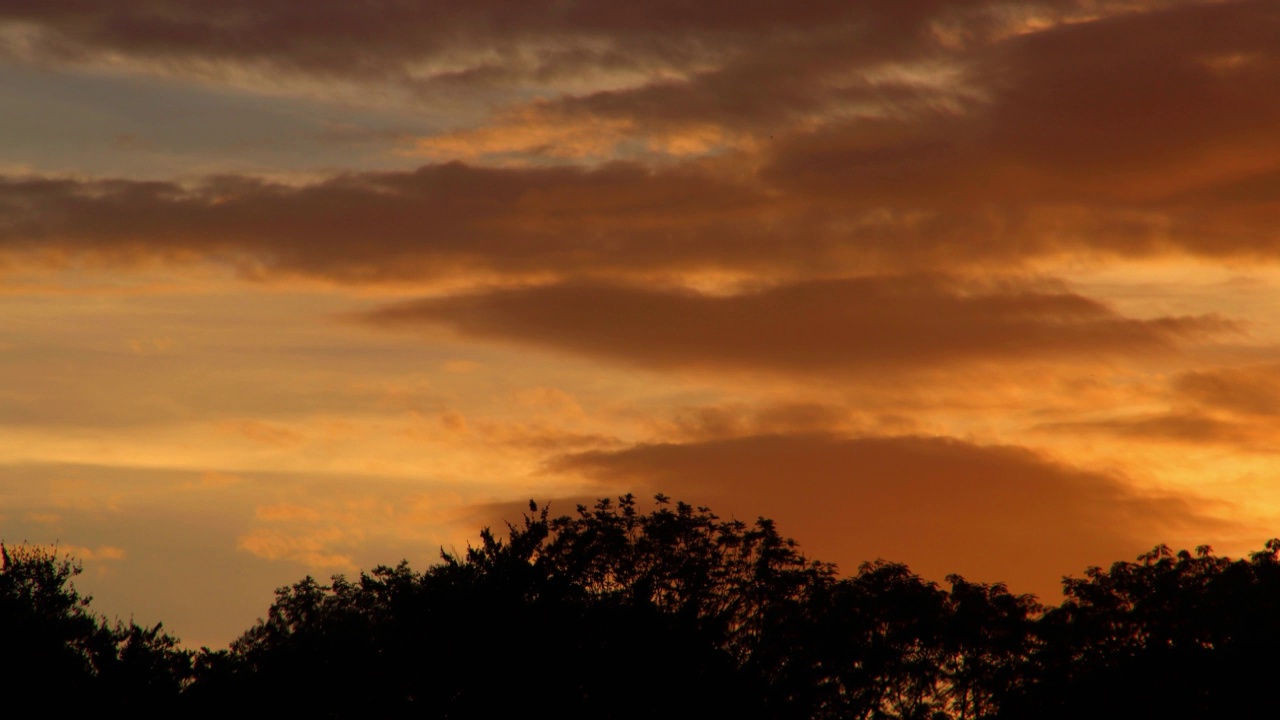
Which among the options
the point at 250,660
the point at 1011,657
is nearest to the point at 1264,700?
the point at 1011,657

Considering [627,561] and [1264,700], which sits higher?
[627,561]

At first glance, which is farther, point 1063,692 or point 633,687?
point 1063,692

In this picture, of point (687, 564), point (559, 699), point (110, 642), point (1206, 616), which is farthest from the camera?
point (110, 642)

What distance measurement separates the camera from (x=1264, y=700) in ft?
171

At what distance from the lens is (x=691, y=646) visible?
47.5 metres

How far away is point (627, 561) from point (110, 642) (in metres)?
23.7

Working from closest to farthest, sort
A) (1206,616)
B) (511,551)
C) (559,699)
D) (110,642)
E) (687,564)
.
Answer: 1. (559,699)
2. (511,551)
3. (1206,616)
4. (687,564)
5. (110,642)

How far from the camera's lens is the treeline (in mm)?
47156

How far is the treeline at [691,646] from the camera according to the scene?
47.2 metres

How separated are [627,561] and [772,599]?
629 cm

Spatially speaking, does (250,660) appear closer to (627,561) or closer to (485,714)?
(627,561)

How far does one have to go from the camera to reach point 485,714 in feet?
151

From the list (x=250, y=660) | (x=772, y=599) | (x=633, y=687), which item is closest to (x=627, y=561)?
(x=772, y=599)

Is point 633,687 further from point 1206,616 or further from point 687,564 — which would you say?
point 1206,616
